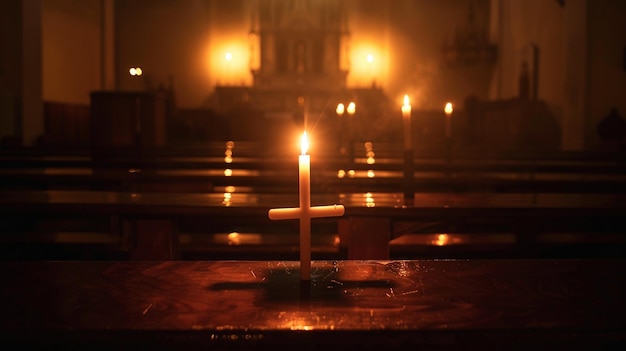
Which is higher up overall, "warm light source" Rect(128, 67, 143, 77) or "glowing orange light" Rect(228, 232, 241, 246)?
"warm light source" Rect(128, 67, 143, 77)

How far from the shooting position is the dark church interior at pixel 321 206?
1.20 m

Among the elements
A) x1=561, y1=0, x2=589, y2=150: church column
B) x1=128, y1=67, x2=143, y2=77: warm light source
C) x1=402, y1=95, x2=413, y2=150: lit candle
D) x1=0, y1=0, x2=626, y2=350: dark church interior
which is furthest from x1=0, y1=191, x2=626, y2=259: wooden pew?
x1=128, y1=67, x2=143, y2=77: warm light source

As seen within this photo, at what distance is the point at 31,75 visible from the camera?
34.0 feet

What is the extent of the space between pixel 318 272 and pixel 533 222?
→ 213cm

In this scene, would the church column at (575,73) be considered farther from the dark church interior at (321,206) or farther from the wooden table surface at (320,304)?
the wooden table surface at (320,304)

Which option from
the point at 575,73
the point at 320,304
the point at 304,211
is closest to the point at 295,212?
the point at 304,211

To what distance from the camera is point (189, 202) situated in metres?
2.79

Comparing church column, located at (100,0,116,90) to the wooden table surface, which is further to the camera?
church column, located at (100,0,116,90)

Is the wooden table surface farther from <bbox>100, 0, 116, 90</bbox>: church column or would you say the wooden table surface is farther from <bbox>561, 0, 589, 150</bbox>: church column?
<bbox>100, 0, 116, 90</bbox>: church column

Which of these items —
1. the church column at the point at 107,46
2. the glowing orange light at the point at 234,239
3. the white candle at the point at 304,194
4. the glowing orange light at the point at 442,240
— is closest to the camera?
the white candle at the point at 304,194

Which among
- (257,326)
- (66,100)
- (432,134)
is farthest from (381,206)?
(66,100)

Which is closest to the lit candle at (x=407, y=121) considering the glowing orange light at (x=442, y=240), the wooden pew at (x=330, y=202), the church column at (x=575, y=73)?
the wooden pew at (x=330, y=202)

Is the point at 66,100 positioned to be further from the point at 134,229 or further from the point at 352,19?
the point at 134,229

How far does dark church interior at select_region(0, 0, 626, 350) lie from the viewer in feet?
3.94
